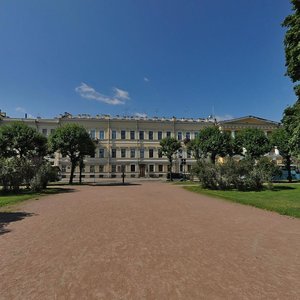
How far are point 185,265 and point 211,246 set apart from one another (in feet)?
5.07

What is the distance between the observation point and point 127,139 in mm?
59906

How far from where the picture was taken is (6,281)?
4.43 meters

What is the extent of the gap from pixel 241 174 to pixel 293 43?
46.6 ft

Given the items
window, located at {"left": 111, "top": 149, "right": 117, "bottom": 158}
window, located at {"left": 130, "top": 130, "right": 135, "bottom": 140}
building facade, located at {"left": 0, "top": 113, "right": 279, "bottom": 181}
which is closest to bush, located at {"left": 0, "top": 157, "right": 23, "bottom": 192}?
building facade, located at {"left": 0, "top": 113, "right": 279, "bottom": 181}

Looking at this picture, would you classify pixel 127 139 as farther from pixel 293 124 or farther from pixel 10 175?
pixel 293 124

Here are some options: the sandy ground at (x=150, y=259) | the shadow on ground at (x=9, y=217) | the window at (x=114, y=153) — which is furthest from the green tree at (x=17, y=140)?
the window at (x=114, y=153)

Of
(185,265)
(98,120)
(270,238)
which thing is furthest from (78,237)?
(98,120)

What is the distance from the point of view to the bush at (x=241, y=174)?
24.6 meters

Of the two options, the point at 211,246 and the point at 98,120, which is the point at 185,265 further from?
the point at 98,120

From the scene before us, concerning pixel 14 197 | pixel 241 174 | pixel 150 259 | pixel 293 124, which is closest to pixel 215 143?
pixel 241 174

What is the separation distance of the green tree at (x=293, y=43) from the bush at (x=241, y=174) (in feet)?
40.1

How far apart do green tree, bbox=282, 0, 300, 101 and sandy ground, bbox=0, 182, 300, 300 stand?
770cm

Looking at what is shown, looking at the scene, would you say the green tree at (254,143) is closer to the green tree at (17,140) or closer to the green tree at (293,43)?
the green tree at (293,43)

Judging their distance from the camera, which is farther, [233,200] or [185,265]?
[233,200]
